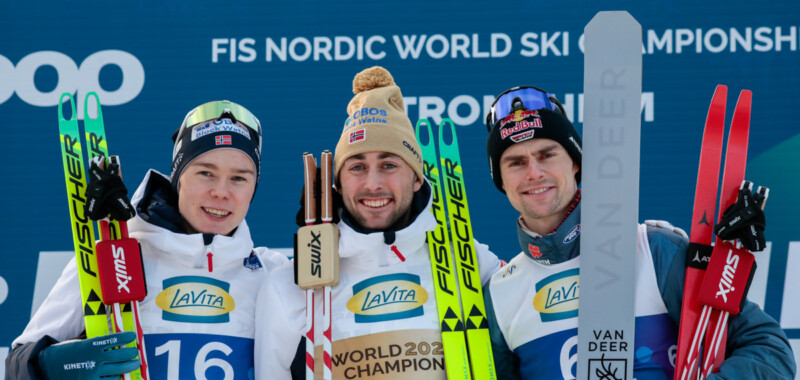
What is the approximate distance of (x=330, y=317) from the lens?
8.08 feet

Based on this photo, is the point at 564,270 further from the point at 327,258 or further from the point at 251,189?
the point at 251,189

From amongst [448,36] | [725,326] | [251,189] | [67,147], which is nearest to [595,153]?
[725,326]

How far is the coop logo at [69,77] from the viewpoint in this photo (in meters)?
3.72

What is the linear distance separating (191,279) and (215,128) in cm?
49

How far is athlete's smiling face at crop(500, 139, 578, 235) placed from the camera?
8.00 feet

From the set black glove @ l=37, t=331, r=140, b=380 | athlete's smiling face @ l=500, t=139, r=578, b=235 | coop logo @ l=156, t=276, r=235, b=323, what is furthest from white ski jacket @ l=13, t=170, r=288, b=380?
athlete's smiling face @ l=500, t=139, r=578, b=235

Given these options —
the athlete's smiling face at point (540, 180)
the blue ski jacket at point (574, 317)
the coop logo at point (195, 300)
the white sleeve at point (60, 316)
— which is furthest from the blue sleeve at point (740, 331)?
the white sleeve at point (60, 316)

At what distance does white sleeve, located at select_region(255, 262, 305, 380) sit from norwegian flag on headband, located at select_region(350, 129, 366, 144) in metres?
0.50

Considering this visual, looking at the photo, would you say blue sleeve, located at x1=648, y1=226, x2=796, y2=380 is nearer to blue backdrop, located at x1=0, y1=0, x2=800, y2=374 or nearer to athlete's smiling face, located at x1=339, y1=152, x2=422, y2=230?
athlete's smiling face, located at x1=339, y1=152, x2=422, y2=230

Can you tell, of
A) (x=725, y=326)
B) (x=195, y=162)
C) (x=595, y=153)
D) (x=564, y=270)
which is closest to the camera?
(x=595, y=153)

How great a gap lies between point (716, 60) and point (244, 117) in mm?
2093

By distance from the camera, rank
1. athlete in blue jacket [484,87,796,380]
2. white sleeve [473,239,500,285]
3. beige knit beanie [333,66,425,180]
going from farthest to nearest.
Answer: white sleeve [473,239,500,285] → beige knit beanie [333,66,425,180] → athlete in blue jacket [484,87,796,380]

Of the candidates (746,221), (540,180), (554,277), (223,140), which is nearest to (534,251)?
(554,277)

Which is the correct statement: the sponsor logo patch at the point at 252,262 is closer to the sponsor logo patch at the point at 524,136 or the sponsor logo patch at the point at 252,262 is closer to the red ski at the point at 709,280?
the sponsor logo patch at the point at 524,136
